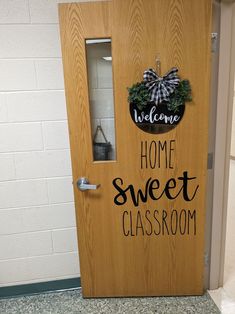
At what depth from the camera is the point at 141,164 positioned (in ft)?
5.57

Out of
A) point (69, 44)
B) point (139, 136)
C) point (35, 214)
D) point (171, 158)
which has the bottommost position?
point (35, 214)

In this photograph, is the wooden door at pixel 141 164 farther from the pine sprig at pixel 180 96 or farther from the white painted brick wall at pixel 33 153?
the white painted brick wall at pixel 33 153

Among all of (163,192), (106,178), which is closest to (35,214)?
(106,178)

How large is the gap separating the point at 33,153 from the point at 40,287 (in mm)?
1052

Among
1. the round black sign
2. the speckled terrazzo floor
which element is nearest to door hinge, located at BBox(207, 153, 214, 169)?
the round black sign

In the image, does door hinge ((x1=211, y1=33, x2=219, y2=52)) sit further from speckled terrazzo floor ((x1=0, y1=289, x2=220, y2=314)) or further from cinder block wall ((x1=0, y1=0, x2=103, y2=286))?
speckled terrazzo floor ((x1=0, y1=289, x2=220, y2=314))

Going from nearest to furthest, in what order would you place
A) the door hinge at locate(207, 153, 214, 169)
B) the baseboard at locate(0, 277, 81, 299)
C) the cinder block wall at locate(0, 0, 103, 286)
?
1. the cinder block wall at locate(0, 0, 103, 286)
2. the door hinge at locate(207, 153, 214, 169)
3. the baseboard at locate(0, 277, 81, 299)

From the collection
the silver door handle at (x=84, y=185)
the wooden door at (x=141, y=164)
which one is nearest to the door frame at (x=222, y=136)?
the wooden door at (x=141, y=164)

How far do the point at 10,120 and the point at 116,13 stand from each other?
0.95 meters

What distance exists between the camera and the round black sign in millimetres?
1605

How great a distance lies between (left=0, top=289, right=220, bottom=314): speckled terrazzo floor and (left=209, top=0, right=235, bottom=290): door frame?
21 cm

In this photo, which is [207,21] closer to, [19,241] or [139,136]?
[139,136]

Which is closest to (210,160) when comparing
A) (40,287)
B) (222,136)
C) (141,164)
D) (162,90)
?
(222,136)

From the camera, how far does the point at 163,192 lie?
174 cm
